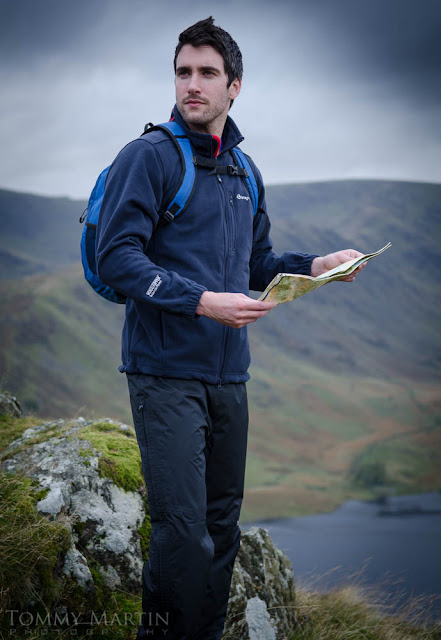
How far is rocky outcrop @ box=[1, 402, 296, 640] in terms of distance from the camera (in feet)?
12.7

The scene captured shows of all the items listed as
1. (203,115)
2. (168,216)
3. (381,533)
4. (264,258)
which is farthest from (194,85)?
(381,533)

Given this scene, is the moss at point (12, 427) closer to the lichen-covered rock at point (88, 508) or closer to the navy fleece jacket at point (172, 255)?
the lichen-covered rock at point (88, 508)

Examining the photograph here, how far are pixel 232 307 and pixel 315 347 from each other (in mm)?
133857

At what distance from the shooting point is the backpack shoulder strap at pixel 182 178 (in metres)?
3.14

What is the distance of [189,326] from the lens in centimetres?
318

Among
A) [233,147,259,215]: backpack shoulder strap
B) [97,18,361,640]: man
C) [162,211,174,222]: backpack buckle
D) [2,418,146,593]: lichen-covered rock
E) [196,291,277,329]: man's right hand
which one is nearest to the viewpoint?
[196,291,277,329]: man's right hand

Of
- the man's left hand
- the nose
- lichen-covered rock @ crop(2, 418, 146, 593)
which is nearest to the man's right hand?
the man's left hand

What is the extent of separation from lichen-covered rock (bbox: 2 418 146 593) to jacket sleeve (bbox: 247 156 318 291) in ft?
5.93

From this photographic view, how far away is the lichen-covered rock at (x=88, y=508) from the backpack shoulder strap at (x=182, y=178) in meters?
2.07

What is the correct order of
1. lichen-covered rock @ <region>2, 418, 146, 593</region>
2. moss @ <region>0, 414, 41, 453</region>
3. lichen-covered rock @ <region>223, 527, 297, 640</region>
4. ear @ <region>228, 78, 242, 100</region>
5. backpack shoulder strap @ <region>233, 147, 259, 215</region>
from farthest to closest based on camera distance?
moss @ <region>0, 414, 41, 453</region>
lichen-covered rock @ <region>223, 527, 297, 640</region>
lichen-covered rock @ <region>2, 418, 146, 593</region>
backpack shoulder strap @ <region>233, 147, 259, 215</region>
ear @ <region>228, 78, 242, 100</region>

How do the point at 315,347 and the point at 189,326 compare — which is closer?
the point at 189,326

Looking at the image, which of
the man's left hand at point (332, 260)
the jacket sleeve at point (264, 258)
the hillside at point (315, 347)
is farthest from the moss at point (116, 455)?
the hillside at point (315, 347)

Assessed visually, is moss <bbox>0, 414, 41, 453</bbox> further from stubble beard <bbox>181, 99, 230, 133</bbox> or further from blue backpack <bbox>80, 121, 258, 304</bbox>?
stubble beard <bbox>181, 99, 230, 133</bbox>

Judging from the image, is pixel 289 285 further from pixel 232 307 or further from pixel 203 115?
pixel 203 115
